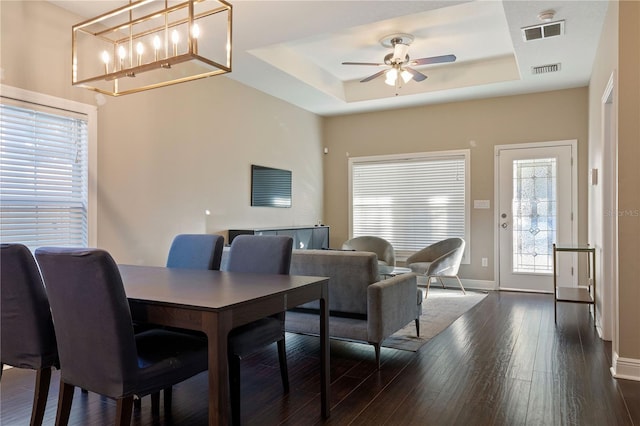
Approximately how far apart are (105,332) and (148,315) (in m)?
0.20

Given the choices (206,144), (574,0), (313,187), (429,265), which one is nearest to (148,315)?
(206,144)

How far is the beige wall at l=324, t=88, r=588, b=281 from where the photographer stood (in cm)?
609

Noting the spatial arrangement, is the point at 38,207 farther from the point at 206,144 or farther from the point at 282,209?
the point at 282,209

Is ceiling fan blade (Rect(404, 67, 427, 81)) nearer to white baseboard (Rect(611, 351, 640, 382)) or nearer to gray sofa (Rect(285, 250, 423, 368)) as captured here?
Result: gray sofa (Rect(285, 250, 423, 368))

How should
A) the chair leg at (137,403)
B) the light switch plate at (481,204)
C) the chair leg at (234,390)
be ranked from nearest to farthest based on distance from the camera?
the chair leg at (234,390)
the chair leg at (137,403)
the light switch plate at (481,204)

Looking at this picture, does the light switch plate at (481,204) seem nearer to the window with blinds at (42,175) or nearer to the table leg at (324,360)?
the table leg at (324,360)

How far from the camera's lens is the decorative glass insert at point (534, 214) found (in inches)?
243

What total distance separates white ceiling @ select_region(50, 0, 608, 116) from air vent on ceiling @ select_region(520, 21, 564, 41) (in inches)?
2.6

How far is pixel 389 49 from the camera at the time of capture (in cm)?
537

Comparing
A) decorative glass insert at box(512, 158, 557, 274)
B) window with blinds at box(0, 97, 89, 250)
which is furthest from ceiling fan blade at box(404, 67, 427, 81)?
window with blinds at box(0, 97, 89, 250)

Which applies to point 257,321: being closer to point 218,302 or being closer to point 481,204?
point 218,302

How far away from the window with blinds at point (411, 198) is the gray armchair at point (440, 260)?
627 mm

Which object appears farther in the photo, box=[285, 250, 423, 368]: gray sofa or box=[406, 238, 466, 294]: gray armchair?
box=[406, 238, 466, 294]: gray armchair

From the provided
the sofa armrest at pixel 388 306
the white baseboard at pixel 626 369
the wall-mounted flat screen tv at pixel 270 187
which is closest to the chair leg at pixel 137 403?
the sofa armrest at pixel 388 306
